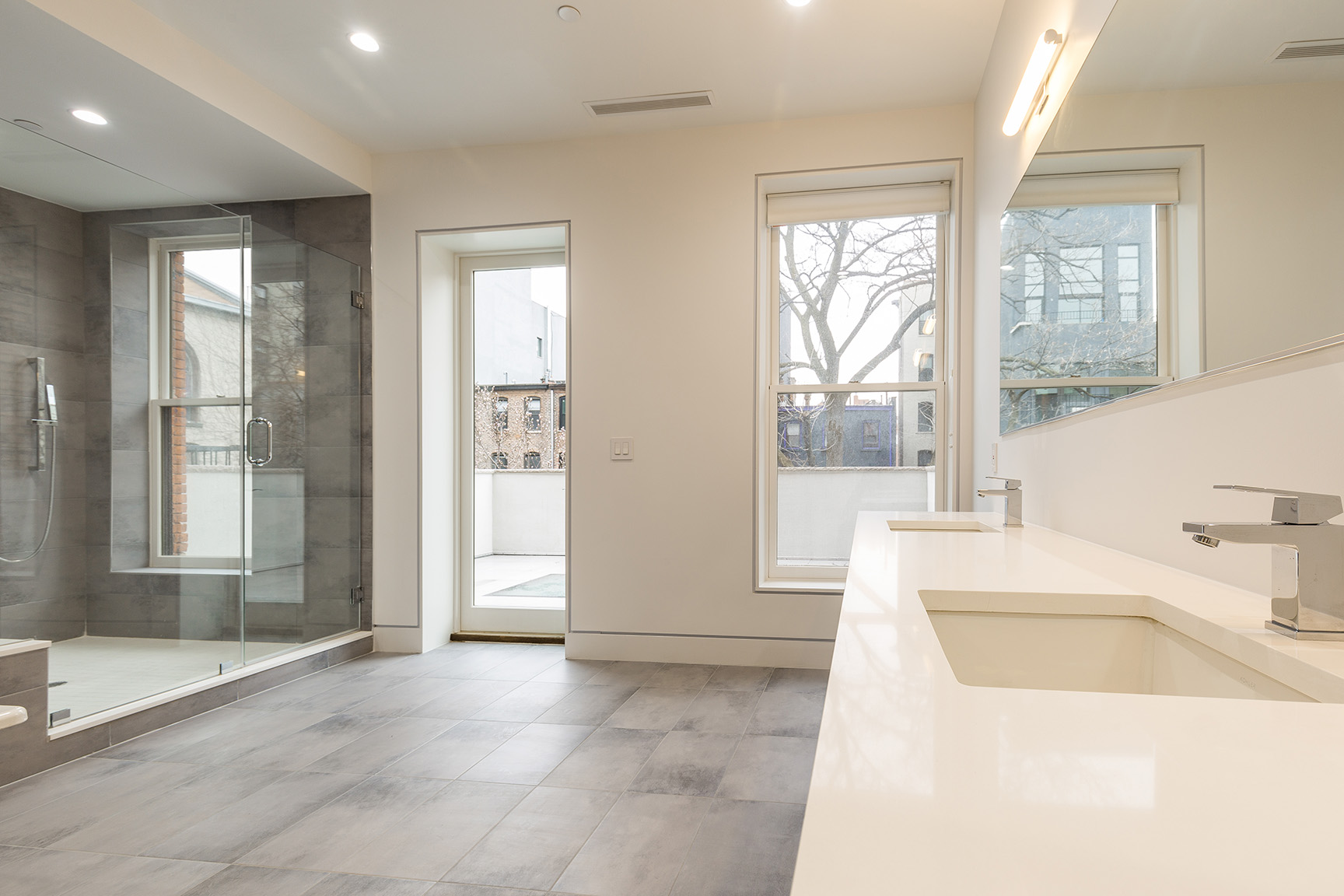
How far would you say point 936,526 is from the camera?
2303mm

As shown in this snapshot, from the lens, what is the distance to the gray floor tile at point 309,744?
93.0 inches

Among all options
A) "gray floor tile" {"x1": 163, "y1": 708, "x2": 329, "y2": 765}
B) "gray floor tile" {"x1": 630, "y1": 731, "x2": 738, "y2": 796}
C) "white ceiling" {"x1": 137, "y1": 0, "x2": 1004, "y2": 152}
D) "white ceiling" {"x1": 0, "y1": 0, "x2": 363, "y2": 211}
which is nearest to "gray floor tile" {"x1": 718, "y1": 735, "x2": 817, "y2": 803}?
"gray floor tile" {"x1": 630, "y1": 731, "x2": 738, "y2": 796}

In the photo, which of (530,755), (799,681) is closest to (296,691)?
(530,755)

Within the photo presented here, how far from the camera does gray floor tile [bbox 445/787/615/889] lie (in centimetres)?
167

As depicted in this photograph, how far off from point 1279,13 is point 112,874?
2.61 metres

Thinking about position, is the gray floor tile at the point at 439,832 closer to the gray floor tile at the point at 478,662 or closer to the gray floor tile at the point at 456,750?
the gray floor tile at the point at 456,750

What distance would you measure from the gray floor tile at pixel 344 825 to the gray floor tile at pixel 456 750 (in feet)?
0.21

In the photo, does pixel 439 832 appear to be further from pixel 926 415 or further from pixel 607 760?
pixel 926 415

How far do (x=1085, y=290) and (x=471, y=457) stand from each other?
332 centimetres

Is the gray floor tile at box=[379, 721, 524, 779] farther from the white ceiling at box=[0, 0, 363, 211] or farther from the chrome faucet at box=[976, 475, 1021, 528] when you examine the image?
the white ceiling at box=[0, 0, 363, 211]

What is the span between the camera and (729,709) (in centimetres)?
288

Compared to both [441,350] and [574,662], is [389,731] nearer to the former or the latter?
[574,662]

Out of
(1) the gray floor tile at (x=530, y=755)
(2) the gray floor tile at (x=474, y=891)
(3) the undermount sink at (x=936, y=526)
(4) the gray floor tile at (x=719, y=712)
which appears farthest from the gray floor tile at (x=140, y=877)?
(3) the undermount sink at (x=936, y=526)

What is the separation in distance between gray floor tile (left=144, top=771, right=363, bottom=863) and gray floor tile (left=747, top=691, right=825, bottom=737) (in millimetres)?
1358
